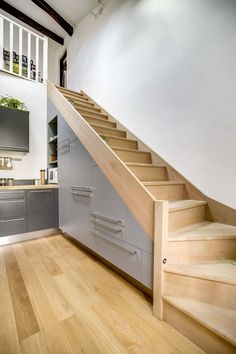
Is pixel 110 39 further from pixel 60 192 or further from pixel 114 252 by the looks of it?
pixel 114 252

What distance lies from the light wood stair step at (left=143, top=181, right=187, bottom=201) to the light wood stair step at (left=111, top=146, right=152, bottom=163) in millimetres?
552

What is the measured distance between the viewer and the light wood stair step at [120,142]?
231cm

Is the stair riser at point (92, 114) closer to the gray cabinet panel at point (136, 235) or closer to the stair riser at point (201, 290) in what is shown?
the gray cabinet panel at point (136, 235)

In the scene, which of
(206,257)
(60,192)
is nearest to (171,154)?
(206,257)

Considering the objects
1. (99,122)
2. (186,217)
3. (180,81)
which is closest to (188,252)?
(186,217)

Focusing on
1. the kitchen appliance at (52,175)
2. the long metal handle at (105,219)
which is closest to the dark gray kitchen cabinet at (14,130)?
the kitchen appliance at (52,175)

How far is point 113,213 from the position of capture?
1.62 meters

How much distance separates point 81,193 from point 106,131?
96 centimetres

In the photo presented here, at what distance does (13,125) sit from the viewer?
9.16ft

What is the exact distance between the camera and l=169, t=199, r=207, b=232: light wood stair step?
141 centimetres

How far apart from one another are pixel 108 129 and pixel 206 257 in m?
1.93

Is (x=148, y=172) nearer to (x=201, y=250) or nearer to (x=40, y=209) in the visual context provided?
(x=201, y=250)

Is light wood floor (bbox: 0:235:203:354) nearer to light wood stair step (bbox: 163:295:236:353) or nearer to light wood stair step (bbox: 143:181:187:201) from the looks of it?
light wood stair step (bbox: 163:295:236:353)

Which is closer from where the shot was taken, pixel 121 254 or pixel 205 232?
pixel 205 232
